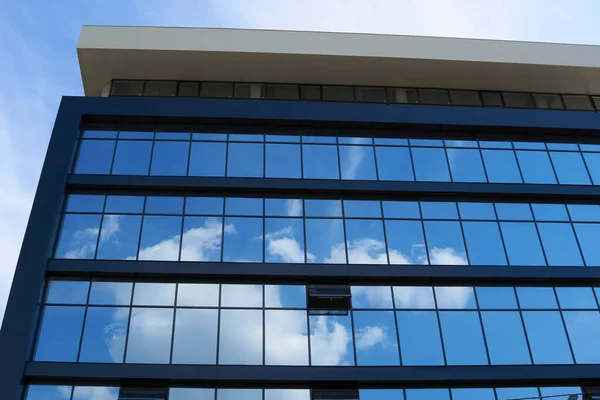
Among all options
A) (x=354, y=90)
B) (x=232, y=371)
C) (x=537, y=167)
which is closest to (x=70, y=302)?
(x=232, y=371)

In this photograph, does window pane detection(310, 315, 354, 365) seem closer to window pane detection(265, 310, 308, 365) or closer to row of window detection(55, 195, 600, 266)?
window pane detection(265, 310, 308, 365)

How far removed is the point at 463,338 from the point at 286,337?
6.44 metres

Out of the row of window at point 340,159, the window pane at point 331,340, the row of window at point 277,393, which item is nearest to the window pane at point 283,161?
the row of window at point 340,159

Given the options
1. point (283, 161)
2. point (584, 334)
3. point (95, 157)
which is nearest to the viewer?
point (584, 334)

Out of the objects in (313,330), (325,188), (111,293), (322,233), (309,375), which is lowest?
(309,375)

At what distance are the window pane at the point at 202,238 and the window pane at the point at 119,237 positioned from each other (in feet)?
6.24

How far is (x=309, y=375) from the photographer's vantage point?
2200cm

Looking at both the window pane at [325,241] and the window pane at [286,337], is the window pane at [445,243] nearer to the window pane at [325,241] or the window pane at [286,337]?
the window pane at [325,241]

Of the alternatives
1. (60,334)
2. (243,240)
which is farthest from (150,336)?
(243,240)

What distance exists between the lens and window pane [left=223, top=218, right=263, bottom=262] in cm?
2466

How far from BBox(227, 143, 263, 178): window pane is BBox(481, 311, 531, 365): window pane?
35.6ft

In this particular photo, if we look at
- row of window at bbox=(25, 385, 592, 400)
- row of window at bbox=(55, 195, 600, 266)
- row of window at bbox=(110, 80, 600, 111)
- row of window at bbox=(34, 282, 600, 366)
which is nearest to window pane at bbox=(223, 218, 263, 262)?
row of window at bbox=(55, 195, 600, 266)

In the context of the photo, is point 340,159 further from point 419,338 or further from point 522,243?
point 419,338

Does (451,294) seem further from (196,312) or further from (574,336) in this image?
(196,312)
